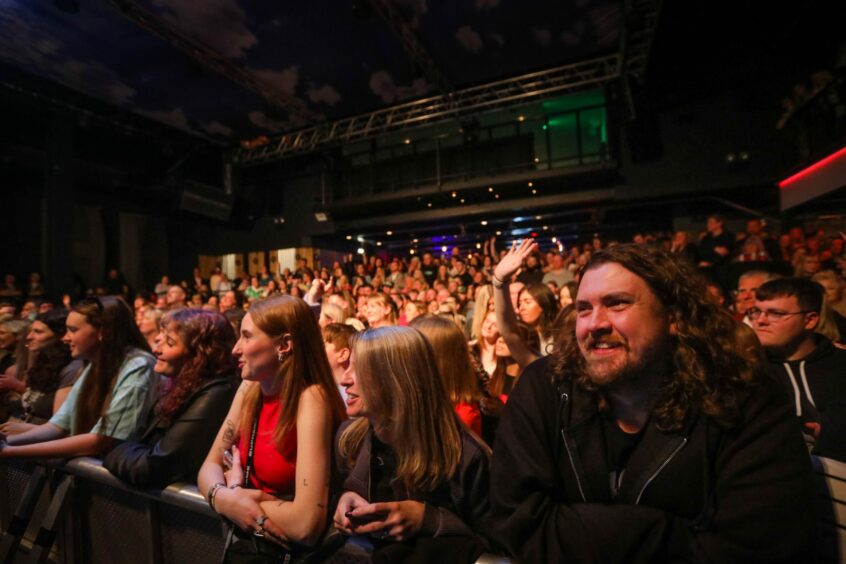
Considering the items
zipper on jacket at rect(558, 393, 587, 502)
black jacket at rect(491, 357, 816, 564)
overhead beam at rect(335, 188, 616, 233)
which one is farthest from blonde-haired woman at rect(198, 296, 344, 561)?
overhead beam at rect(335, 188, 616, 233)

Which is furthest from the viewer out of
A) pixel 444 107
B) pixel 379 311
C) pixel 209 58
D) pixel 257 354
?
pixel 444 107

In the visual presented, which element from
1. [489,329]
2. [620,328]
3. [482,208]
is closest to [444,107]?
[482,208]

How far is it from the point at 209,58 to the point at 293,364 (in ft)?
27.9

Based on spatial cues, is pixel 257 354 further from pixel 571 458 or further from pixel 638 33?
pixel 638 33

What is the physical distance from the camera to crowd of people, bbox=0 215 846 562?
101 cm

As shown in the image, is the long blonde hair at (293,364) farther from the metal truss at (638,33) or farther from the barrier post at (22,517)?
the metal truss at (638,33)

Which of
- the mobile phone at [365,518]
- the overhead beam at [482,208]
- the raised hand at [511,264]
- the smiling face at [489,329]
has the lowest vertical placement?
the mobile phone at [365,518]

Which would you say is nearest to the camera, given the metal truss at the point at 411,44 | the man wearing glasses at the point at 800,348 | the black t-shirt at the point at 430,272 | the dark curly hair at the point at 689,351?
the dark curly hair at the point at 689,351

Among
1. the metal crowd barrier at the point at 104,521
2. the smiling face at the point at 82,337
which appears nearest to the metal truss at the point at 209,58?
the smiling face at the point at 82,337

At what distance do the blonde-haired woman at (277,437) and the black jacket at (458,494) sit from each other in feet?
0.48

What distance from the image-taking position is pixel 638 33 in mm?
7059

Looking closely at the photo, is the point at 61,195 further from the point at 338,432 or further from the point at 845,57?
the point at 845,57

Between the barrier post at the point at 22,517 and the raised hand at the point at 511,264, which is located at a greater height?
the raised hand at the point at 511,264

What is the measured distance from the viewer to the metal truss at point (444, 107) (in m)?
8.52
